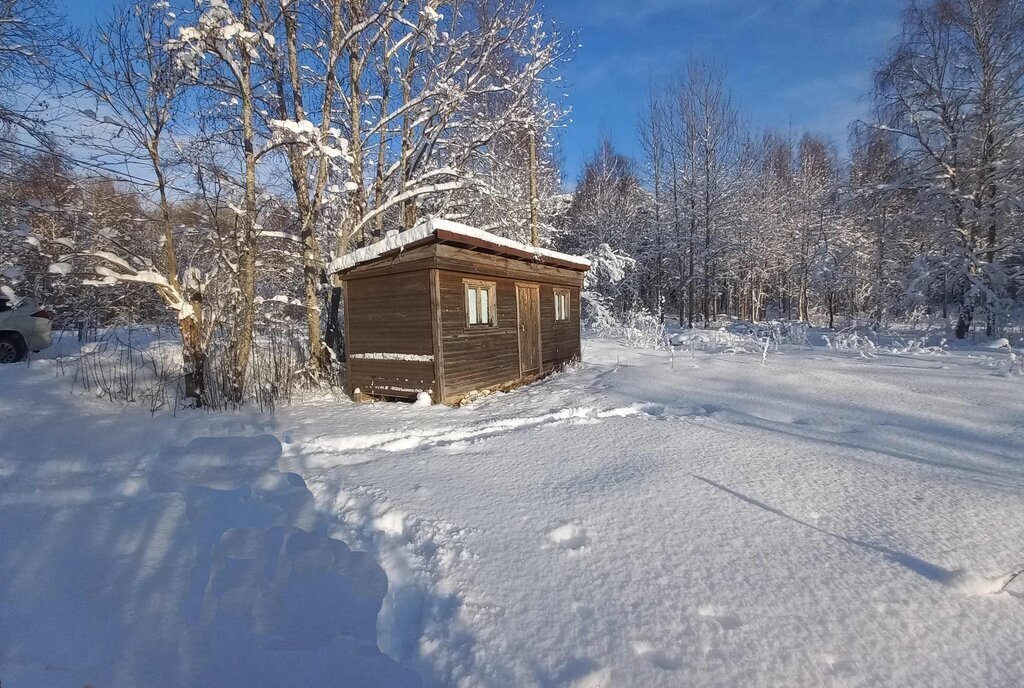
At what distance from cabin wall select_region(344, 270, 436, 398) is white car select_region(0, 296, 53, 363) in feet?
22.7

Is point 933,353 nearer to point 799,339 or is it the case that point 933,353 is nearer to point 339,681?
point 799,339

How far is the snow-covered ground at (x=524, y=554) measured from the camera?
6.24 feet

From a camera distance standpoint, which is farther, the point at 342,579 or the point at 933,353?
the point at 933,353

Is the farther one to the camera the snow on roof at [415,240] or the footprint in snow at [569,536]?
the snow on roof at [415,240]

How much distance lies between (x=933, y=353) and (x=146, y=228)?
16074 mm

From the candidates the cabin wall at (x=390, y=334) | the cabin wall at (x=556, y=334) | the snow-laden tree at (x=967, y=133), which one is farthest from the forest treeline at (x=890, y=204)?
the cabin wall at (x=390, y=334)

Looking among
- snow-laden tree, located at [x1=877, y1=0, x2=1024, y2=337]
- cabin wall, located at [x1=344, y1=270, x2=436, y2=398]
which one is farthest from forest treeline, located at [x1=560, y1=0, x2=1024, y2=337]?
cabin wall, located at [x1=344, y1=270, x2=436, y2=398]

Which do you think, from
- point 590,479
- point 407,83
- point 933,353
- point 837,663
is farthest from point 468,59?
point 933,353

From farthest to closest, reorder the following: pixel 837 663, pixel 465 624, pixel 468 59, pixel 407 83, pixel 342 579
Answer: pixel 407 83, pixel 468 59, pixel 342 579, pixel 465 624, pixel 837 663

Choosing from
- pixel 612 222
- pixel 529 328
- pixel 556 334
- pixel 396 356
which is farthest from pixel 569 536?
pixel 612 222

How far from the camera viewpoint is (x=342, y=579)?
2.49 m

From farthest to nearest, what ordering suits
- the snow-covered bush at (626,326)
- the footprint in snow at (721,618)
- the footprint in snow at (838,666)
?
the snow-covered bush at (626,326), the footprint in snow at (721,618), the footprint in snow at (838,666)

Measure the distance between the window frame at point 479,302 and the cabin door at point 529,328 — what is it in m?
0.80

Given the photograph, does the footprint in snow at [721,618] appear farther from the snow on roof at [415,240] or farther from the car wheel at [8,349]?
the car wheel at [8,349]
